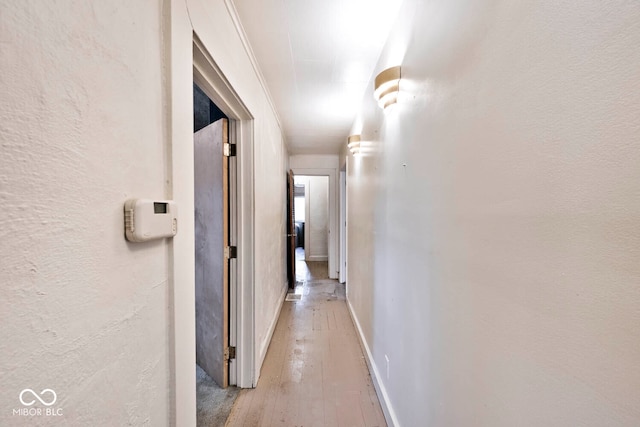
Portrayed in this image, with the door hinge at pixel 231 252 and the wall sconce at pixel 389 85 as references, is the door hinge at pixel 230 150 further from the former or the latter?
the wall sconce at pixel 389 85

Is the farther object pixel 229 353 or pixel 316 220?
pixel 316 220

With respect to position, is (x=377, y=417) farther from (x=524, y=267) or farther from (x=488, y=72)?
(x=488, y=72)

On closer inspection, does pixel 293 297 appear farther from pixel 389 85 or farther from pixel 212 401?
pixel 389 85

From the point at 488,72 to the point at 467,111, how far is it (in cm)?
13

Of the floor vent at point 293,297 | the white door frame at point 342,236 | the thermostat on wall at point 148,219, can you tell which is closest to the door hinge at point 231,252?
the thermostat on wall at point 148,219

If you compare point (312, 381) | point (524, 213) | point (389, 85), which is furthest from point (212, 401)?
point (389, 85)

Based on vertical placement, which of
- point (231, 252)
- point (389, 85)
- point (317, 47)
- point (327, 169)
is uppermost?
point (317, 47)

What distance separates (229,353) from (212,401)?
0.99 feet

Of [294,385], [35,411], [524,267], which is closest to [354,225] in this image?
[294,385]

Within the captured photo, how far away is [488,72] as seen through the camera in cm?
73

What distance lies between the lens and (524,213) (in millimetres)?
602

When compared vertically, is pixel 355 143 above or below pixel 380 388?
above

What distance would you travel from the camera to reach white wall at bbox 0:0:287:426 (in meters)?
0.41

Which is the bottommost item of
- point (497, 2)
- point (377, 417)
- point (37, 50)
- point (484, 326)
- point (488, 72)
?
point (377, 417)
